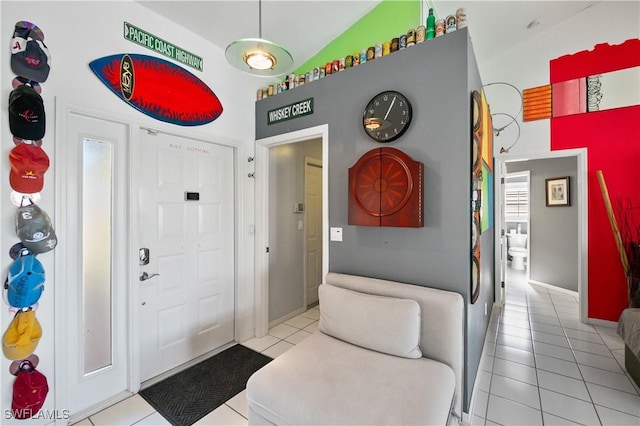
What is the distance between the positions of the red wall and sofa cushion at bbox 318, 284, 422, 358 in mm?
3235

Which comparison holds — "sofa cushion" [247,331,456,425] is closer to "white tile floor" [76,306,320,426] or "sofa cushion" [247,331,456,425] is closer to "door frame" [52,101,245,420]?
"white tile floor" [76,306,320,426]

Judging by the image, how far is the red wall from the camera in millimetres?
3100

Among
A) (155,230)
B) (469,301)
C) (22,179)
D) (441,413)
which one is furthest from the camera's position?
(155,230)

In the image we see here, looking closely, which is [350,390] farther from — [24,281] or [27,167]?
[27,167]

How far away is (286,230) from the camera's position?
136 inches

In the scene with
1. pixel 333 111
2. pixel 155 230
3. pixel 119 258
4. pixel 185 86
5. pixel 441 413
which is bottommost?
pixel 441 413

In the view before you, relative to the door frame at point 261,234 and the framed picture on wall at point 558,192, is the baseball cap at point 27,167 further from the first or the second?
the framed picture on wall at point 558,192

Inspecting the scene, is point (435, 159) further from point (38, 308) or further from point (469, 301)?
point (38, 308)

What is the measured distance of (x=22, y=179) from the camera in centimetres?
158

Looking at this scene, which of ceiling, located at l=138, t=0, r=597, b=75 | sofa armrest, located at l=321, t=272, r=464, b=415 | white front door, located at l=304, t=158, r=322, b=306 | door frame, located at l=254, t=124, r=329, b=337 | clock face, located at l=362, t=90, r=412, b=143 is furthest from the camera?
white front door, located at l=304, t=158, r=322, b=306

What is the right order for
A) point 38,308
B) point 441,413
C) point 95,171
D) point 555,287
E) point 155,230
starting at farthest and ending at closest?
point 555,287, point 155,230, point 95,171, point 38,308, point 441,413

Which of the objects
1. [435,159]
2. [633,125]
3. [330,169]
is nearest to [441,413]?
[435,159]

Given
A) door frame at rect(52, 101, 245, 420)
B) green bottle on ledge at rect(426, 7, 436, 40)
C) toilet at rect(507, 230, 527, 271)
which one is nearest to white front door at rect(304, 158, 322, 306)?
door frame at rect(52, 101, 245, 420)

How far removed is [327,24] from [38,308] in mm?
3322
